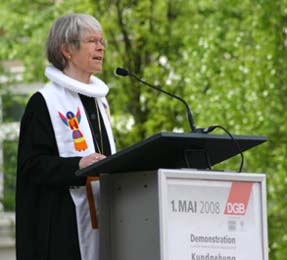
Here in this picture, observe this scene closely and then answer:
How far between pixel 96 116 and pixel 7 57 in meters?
15.0

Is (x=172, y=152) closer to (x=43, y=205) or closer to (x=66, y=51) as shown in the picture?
(x=43, y=205)

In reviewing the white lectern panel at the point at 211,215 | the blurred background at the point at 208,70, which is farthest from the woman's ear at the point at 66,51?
the blurred background at the point at 208,70

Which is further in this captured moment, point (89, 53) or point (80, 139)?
point (89, 53)

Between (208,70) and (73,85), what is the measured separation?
9.20m

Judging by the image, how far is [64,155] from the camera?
6.26m

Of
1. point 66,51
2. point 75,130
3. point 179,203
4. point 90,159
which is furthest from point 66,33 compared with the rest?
point 179,203

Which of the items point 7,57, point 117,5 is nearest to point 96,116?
point 117,5

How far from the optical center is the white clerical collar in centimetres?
638

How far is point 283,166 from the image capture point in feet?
46.2

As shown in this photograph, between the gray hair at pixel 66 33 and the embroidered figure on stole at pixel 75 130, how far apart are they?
12.0 inches

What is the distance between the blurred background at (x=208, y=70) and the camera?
14.7m

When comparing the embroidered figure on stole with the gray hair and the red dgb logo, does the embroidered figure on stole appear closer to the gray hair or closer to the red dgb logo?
the gray hair

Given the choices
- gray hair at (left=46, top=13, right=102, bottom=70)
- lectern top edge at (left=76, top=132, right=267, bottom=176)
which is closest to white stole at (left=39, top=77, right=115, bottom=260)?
gray hair at (left=46, top=13, right=102, bottom=70)

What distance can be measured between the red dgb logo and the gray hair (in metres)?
1.16
